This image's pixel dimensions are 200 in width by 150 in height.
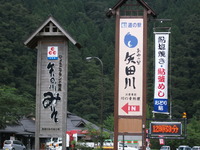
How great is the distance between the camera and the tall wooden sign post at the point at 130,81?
2875 cm

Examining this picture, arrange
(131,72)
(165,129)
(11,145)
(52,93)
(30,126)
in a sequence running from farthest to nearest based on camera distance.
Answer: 1. (30,126)
2. (11,145)
3. (165,129)
4. (131,72)
5. (52,93)

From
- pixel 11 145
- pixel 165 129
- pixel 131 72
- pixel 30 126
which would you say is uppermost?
pixel 131 72

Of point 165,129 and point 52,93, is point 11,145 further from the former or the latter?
point 165,129

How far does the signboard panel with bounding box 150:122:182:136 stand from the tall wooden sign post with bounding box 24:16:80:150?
5196mm

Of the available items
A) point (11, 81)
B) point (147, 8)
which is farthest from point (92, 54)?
point (147, 8)

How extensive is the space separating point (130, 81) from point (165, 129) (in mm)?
3478

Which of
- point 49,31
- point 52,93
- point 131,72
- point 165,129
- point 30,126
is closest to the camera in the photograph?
point 52,93

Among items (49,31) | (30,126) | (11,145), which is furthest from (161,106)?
(30,126)

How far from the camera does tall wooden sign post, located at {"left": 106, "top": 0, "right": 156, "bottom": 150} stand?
2875 cm

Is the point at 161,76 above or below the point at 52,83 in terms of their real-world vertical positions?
above

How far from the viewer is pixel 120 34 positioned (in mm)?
29312

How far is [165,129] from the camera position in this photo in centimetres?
2917

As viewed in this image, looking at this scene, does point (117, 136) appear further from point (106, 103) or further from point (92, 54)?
point (92, 54)

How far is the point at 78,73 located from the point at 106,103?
398 inches
